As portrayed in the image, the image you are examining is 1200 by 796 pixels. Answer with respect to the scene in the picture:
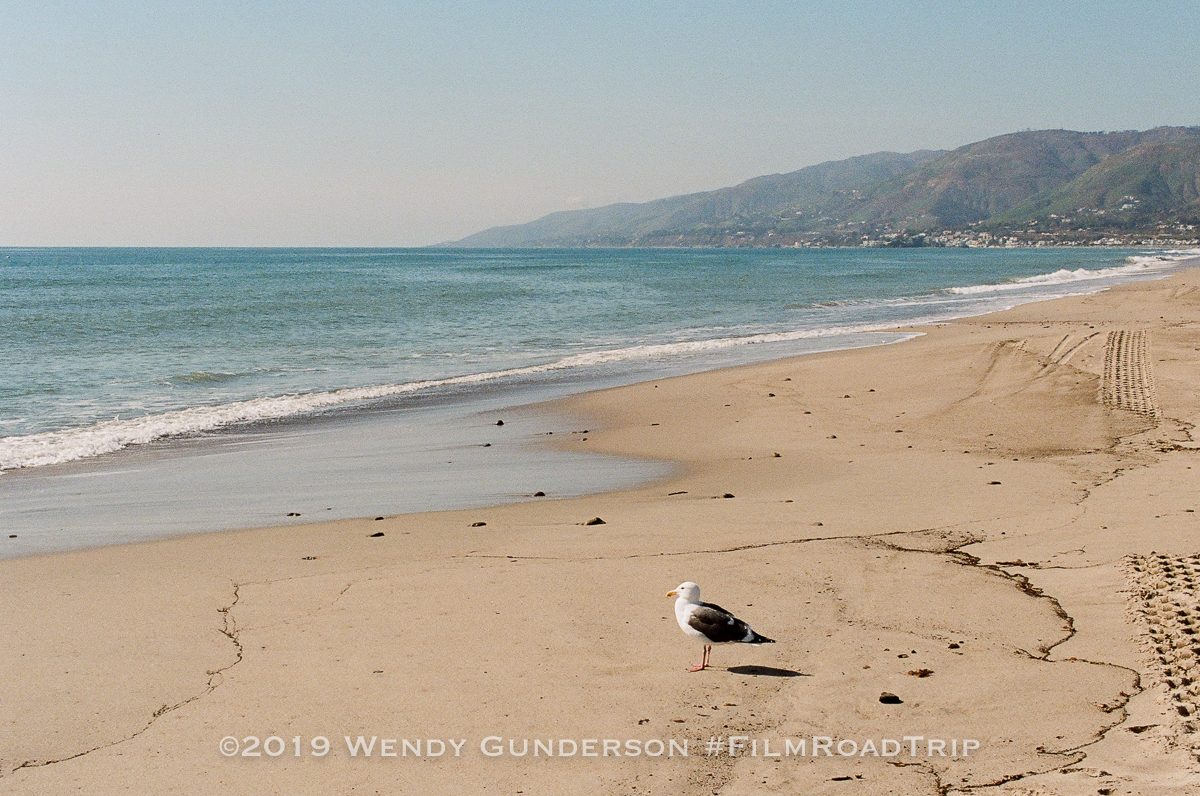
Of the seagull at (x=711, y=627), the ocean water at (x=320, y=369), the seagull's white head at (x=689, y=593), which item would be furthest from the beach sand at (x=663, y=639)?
the ocean water at (x=320, y=369)

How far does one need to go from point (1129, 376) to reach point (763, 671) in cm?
1379

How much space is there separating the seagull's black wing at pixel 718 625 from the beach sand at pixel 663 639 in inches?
10.4

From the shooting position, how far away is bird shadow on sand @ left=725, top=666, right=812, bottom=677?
607 cm

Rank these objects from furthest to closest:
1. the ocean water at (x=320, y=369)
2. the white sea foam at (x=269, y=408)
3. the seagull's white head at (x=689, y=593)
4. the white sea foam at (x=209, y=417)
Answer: the white sea foam at (x=269, y=408), the white sea foam at (x=209, y=417), the ocean water at (x=320, y=369), the seagull's white head at (x=689, y=593)

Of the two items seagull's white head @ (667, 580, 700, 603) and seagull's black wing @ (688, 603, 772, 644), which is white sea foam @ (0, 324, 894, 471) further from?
seagull's black wing @ (688, 603, 772, 644)

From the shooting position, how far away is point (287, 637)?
687cm

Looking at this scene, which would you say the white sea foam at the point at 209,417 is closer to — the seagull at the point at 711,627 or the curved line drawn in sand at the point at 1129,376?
the curved line drawn in sand at the point at 1129,376

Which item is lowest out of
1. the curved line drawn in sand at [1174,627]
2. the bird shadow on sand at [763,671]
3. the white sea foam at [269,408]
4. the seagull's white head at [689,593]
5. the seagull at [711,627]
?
the white sea foam at [269,408]

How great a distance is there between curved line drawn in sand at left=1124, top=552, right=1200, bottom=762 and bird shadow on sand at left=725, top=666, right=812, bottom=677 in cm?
196

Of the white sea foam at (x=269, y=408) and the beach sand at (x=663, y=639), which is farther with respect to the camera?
the white sea foam at (x=269, y=408)

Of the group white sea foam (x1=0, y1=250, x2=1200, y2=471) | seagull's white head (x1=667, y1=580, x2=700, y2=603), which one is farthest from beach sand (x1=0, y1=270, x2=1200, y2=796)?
white sea foam (x1=0, y1=250, x2=1200, y2=471)

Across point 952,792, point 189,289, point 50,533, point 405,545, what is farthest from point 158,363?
point 189,289

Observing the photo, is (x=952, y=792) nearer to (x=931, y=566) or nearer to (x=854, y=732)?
(x=854, y=732)

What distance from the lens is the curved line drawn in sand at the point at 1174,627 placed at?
16.7 ft
